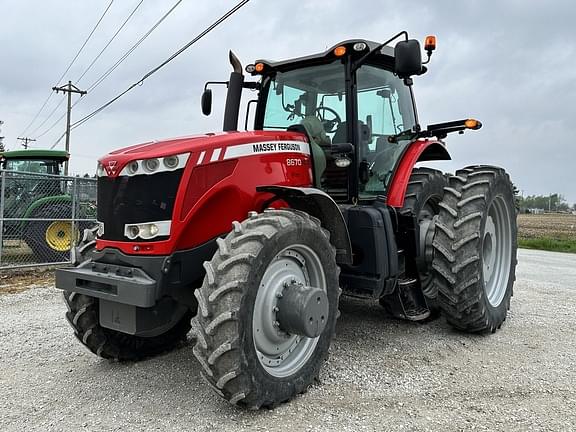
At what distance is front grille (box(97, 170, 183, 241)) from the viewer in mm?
3098

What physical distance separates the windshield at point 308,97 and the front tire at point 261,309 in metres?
1.40

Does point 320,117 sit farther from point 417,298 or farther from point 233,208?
point 417,298

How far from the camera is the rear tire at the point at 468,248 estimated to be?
13.8ft

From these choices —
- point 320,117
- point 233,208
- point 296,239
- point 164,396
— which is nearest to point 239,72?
point 320,117

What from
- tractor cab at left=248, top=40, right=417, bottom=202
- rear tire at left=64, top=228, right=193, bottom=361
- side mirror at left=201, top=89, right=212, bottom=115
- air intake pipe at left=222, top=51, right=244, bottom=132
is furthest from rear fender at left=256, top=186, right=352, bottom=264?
side mirror at left=201, top=89, right=212, bottom=115

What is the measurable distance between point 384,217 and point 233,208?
1317 mm

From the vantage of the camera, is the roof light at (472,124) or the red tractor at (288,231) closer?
the red tractor at (288,231)

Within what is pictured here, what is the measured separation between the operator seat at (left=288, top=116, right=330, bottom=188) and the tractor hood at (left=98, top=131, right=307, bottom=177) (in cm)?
58

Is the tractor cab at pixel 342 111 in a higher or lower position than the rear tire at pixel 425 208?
higher

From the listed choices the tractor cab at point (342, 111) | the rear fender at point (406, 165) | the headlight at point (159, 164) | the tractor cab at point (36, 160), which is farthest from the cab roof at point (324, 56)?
the tractor cab at point (36, 160)

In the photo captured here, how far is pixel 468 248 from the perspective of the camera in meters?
4.20

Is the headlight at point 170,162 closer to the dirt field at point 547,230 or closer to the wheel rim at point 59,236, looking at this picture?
the wheel rim at point 59,236

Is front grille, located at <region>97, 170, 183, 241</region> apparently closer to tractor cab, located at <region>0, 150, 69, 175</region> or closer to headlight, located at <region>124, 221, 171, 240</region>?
headlight, located at <region>124, 221, 171, 240</region>

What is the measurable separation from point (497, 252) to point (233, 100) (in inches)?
126
